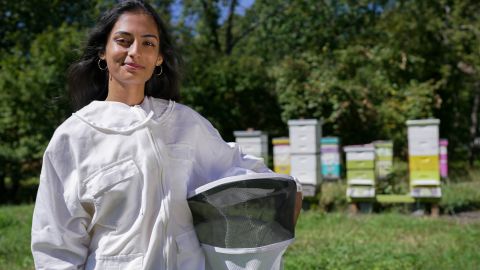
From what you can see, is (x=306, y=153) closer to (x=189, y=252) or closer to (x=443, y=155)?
(x=443, y=155)

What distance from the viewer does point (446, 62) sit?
13500 mm

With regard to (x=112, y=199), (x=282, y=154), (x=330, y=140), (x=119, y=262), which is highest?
(x=112, y=199)

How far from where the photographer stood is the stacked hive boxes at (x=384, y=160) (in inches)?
326

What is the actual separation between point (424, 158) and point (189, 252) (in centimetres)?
623

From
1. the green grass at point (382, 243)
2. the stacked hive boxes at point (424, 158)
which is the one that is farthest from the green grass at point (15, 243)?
the stacked hive boxes at point (424, 158)

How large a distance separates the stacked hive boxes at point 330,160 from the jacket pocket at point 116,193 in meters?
8.34

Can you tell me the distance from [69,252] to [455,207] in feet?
22.9

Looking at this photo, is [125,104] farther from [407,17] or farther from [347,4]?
[347,4]

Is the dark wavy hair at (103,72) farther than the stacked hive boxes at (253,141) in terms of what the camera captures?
No

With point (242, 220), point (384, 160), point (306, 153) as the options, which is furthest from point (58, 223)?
point (384, 160)

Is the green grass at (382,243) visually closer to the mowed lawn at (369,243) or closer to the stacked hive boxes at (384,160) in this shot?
the mowed lawn at (369,243)

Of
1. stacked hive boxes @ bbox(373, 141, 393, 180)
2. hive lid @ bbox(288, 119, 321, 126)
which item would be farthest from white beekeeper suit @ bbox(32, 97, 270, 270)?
stacked hive boxes @ bbox(373, 141, 393, 180)

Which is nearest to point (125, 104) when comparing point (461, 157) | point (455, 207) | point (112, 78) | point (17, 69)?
point (112, 78)

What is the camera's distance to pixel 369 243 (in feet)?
17.1
